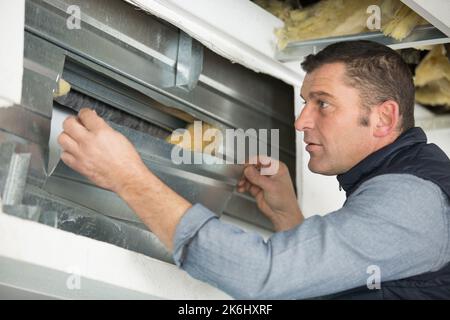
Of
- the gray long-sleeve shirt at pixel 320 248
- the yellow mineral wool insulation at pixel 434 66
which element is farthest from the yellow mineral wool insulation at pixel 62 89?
the yellow mineral wool insulation at pixel 434 66

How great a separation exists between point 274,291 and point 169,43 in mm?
708

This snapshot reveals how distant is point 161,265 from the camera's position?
158 cm

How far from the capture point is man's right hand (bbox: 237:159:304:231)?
200 centimetres

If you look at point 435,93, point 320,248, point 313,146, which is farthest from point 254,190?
point 320,248

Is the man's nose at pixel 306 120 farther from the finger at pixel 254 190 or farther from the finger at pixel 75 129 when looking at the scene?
the finger at pixel 75 129

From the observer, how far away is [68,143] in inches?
54.8

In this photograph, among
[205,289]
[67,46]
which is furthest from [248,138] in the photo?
[67,46]

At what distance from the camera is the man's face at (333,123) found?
1.66m

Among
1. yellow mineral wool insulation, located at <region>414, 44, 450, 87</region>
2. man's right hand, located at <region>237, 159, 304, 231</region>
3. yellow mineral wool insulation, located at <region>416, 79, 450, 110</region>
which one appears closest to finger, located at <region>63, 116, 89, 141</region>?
man's right hand, located at <region>237, 159, 304, 231</region>

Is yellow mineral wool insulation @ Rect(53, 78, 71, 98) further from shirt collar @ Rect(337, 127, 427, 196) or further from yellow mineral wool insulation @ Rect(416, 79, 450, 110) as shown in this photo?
yellow mineral wool insulation @ Rect(416, 79, 450, 110)

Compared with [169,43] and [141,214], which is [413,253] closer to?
[141,214]

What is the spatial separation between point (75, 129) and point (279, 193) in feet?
2.46

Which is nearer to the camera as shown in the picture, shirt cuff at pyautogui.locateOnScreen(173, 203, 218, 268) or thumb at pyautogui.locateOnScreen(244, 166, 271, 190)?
shirt cuff at pyautogui.locateOnScreen(173, 203, 218, 268)

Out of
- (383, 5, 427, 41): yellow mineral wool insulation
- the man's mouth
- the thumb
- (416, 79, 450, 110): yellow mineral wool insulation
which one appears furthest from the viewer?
(416, 79, 450, 110): yellow mineral wool insulation
